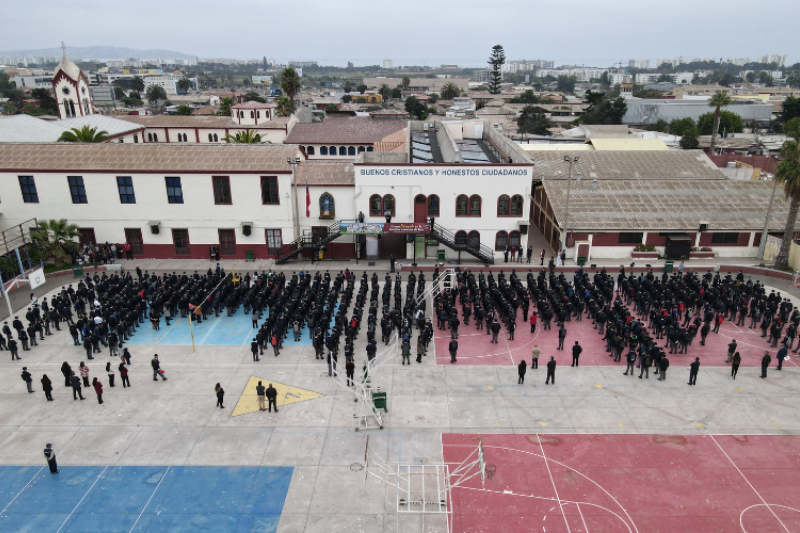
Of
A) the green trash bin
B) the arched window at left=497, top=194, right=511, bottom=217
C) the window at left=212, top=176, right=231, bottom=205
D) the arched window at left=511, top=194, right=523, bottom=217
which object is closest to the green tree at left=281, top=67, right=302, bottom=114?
the window at left=212, top=176, right=231, bottom=205

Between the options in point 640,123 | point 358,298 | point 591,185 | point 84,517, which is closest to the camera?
point 84,517

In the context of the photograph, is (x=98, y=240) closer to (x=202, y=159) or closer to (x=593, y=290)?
(x=202, y=159)

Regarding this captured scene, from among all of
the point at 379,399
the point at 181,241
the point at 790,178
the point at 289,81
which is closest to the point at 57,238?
the point at 181,241

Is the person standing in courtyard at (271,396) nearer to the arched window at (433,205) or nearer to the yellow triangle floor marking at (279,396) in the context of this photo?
the yellow triangle floor marking at (279,396)

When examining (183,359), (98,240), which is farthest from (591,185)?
(98,240)

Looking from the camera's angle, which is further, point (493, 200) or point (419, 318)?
point (493, 200)
